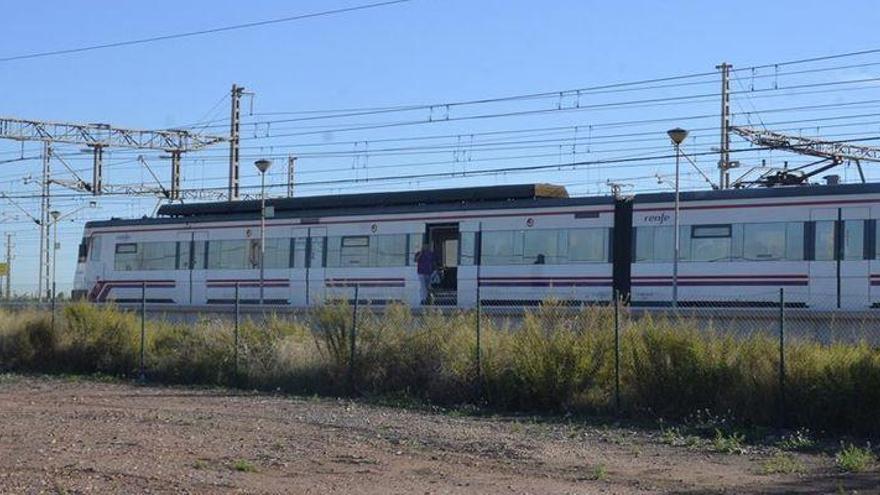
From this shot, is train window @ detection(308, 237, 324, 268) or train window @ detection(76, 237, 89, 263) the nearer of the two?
train window @ detection(308, 237, 324, 268)

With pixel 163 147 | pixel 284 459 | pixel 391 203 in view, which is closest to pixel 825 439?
pixel 284 459

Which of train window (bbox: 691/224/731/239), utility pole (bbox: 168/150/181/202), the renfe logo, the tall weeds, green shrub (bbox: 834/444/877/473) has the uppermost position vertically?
utility pole (bbox: 168/150/181/202)

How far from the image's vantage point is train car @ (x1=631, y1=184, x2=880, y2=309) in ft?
87.9

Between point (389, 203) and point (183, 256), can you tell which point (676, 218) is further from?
point (183, 256)

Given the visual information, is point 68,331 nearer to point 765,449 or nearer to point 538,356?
point 538,356

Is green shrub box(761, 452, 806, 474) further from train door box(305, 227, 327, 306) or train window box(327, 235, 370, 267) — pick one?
train door box(305, 227, 327, 306)

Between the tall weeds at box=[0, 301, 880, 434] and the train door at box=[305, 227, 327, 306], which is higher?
the train door at box=[305, 227, 327, 306]

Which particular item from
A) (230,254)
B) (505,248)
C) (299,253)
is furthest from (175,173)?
(505,248)

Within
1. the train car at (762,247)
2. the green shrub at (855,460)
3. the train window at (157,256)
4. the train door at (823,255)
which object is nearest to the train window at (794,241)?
the train car at (762,247)

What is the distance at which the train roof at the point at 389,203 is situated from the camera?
32562 mm

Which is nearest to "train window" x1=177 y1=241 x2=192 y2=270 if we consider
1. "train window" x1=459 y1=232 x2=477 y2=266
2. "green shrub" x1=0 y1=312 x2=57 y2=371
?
"train window" x1=459 y1=232 x2=477 y2=266

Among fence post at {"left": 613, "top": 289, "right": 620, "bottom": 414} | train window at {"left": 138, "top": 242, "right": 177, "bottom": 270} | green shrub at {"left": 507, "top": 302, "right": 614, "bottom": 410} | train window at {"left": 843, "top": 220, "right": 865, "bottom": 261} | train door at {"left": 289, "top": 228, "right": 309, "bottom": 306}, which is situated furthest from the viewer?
train window at {"left": 138, "top": 242, "right": 177, "bottom": 270}

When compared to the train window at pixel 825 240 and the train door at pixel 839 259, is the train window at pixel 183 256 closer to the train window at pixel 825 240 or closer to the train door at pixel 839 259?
the train door at pixel 839 259

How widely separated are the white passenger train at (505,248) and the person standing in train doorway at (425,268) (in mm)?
238
